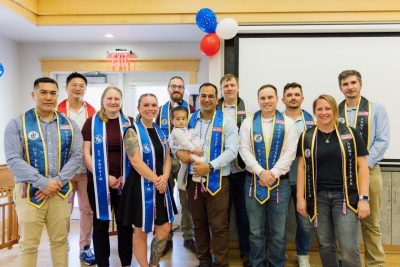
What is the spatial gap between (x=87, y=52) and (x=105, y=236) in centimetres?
327

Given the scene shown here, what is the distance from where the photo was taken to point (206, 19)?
3406 millimetres

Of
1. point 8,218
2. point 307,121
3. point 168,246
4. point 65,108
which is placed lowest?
point 168,246

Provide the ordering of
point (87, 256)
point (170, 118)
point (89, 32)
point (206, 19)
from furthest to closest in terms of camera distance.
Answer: point (89, 32)
point (206, 19)
point (170, 118)
point (87, 256)

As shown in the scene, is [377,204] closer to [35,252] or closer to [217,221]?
[217,221]

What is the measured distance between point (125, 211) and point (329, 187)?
1.42 metres

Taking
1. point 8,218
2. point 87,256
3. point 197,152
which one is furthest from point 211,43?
point 8,218

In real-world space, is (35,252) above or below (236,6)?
below

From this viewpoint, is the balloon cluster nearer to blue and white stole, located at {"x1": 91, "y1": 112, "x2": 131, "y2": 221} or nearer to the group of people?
the group of people

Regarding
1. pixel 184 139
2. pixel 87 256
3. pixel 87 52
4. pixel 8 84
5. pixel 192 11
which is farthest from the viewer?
pixel 87 52

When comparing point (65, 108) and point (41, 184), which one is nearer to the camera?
point (41, 184)

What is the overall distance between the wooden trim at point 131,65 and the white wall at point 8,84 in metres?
0.39

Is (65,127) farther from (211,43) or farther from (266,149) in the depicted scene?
(211,43)

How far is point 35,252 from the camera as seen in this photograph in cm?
228

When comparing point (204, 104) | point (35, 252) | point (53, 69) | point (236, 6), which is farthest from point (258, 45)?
point (53, 69)
